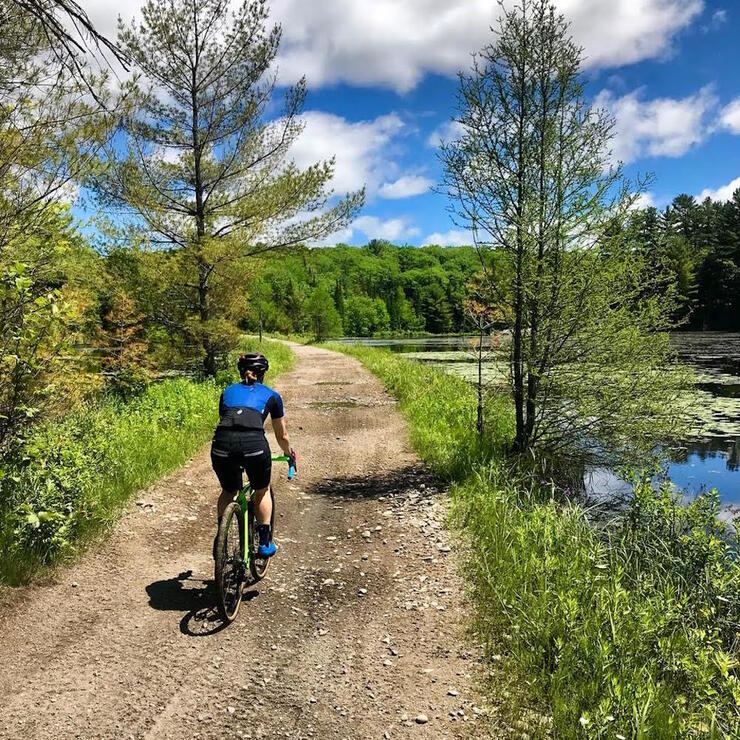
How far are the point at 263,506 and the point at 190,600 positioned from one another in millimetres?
1074

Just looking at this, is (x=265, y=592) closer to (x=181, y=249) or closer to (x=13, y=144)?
(x=13, y=144)

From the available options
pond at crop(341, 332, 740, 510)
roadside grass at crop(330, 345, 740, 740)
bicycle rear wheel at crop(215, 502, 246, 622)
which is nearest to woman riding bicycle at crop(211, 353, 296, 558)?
bicycle rear wheel at crop(215, 502, 246, 622)

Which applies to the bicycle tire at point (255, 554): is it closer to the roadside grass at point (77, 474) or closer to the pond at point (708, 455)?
the roadside grass at point (77, 474)

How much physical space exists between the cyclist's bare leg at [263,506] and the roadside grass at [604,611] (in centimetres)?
211

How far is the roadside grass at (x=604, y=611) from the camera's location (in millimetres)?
3201

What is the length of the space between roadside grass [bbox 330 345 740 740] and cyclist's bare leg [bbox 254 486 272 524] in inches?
83.0

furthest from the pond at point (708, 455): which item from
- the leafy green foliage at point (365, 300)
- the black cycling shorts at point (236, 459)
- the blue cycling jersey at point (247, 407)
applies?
the leafy green foliage at point (365, 300)

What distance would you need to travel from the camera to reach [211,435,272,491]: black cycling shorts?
4.41m

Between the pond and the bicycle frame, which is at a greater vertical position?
the bicycle frame

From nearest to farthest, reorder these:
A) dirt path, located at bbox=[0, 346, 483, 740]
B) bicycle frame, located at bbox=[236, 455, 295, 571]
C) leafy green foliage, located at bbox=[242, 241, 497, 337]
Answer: dirt path, located at bbox=[0, 346, 483, 740], bicycle frame, located at bbox=[236, 455, 295, 571], leafy green foliage, located at bbox=[242, 241, 497, 337]

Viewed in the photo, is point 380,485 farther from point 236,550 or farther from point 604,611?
point 604,611

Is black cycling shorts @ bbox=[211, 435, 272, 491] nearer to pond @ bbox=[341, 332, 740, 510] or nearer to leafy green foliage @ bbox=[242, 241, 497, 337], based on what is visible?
pond @ bbox=[341, 332, 740, 510]

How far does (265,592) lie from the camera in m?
5.00

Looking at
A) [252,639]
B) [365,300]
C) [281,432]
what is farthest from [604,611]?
[365,300]
